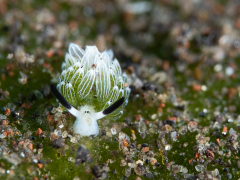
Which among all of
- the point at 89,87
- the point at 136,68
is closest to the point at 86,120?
the point at 89,87

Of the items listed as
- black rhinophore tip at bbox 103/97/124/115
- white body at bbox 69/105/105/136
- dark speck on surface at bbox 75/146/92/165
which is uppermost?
black rhinophore tip at bbox 103/97/124/115

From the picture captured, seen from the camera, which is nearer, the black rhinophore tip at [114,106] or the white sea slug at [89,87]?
the black rhinophore tip at [114,106]

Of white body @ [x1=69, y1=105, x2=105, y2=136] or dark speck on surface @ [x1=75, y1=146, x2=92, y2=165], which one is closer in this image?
dark speck on surface @ [x1=75, y1=146, x2=92, y2=165]

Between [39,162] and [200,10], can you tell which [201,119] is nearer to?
[39,162]

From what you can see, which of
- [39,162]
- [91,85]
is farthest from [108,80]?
[39,162]

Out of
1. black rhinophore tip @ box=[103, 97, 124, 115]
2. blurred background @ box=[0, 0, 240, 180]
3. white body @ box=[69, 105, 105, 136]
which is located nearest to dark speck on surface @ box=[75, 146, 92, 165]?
blurred background @ box=[0, 0, 240, 180]

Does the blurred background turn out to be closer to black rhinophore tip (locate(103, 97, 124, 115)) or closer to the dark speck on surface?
the dark speck on surface

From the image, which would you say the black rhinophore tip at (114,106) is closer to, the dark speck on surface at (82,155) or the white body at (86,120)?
the white body at (86,120)

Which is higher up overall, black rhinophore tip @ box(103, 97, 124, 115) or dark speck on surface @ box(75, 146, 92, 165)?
black rhinophore tip @ box(103, 97, 124, 115)

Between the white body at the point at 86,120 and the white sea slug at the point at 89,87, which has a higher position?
the white sea slug at the point at 89,87

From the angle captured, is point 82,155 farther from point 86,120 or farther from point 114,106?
point 114,106

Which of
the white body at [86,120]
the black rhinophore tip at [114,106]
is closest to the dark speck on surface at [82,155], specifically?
the white body at [86,120]
